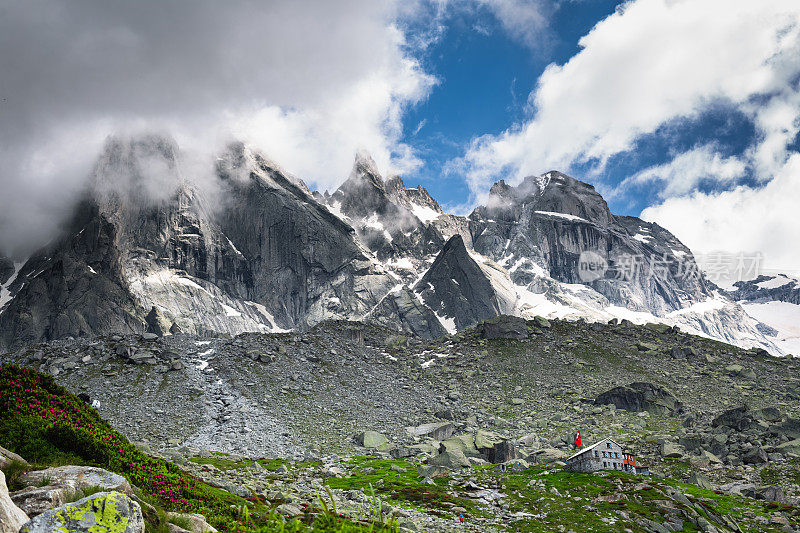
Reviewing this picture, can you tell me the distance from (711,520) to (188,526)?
3886 cm

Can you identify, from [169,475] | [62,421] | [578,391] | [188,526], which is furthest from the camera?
[578,391]

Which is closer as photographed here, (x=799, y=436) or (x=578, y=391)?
(x=799, y=436)

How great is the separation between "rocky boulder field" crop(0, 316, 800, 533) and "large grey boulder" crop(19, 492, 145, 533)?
41 mm

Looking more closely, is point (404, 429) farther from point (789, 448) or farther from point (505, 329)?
point (505, 329)

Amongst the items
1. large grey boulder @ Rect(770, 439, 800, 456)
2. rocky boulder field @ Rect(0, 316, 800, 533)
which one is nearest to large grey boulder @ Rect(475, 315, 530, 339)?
rocky boulder field @ Rect(0, 316, 800, 533)

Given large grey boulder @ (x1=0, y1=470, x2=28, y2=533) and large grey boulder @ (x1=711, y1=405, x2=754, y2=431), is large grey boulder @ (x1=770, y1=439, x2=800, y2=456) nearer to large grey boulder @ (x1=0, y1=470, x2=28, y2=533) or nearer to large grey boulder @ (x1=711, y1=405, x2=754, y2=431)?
large grey boulder @ (x1=711, y1=405, x2=754, y2=431)

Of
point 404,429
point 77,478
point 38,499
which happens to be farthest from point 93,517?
point 404,429

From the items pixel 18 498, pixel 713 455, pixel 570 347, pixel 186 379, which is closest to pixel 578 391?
pixel 570 347

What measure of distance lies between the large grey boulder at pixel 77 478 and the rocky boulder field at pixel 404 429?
0.07 meters

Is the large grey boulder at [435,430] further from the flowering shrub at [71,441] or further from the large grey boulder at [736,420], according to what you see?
the flowering shrub at [71,441]

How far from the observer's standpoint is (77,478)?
12.1m

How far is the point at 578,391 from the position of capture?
300ft

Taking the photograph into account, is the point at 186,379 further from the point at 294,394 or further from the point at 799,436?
the point at 799,436

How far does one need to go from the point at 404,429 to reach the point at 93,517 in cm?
6861
